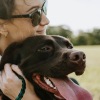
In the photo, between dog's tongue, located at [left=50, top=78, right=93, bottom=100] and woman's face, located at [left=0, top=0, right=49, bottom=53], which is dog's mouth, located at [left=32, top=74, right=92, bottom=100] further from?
woman's face, located at [left=0, top=0, right=49, bottom=53]

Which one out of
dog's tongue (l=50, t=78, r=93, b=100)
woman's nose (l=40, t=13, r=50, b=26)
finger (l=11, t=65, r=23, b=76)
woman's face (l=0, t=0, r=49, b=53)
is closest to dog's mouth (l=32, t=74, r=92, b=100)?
dog's tongue (l=50, t=78, r=93, b=100)

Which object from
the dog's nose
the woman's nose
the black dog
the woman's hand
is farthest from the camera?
the woman's nose

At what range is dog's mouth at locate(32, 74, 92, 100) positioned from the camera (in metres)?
4.48

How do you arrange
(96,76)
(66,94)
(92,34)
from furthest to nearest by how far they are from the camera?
1. (92,34)
2. (96,76)
3. (66,94)

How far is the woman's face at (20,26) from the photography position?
16.0ft

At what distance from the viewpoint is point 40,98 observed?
4.88m

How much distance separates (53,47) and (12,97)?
641 mm

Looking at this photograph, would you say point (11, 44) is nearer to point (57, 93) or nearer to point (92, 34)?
point (57, 93)

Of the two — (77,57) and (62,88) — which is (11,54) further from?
(77,57)

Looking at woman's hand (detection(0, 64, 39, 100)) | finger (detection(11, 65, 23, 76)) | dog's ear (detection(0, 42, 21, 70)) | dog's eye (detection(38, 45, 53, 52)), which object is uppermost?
dog's eye (detection(38, 45, 53, 52))

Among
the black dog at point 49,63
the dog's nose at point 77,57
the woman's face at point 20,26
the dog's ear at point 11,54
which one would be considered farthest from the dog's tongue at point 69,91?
the woman's face at point 20,26

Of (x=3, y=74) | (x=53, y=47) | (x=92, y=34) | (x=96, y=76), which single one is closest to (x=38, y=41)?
(x=53, y=47)

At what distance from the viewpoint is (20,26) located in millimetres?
4898

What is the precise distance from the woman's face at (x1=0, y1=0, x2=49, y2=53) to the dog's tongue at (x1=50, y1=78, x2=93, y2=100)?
0.63m
